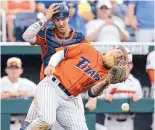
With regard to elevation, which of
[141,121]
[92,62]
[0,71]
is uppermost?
[92,62]

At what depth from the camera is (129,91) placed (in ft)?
29.6

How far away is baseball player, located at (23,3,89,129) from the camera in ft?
21.3

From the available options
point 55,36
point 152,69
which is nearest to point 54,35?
point 55,36

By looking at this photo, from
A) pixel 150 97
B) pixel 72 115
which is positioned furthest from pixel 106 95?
pixel 72 115

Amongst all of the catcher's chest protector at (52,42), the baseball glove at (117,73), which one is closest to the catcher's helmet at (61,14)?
the catcher's chest protector at (52,42)

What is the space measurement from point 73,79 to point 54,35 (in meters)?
0.52

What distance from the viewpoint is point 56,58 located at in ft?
20.6

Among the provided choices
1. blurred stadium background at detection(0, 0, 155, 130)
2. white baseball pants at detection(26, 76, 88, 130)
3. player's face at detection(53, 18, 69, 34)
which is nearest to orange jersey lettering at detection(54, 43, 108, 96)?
white baseball pants at detection(26, 76, 88, 130)

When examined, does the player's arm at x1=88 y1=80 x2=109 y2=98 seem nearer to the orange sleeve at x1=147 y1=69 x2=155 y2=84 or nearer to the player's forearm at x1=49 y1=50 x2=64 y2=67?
the player's forearm at x1=49 y1=50 x2=64 y2=67

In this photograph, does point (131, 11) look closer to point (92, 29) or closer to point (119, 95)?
point (92, 29)

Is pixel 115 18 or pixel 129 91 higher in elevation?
pixel 115 18

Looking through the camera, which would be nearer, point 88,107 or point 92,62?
point 92,62

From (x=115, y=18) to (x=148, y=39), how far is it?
560 mm

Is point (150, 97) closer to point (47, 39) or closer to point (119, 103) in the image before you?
point (119, 103)
